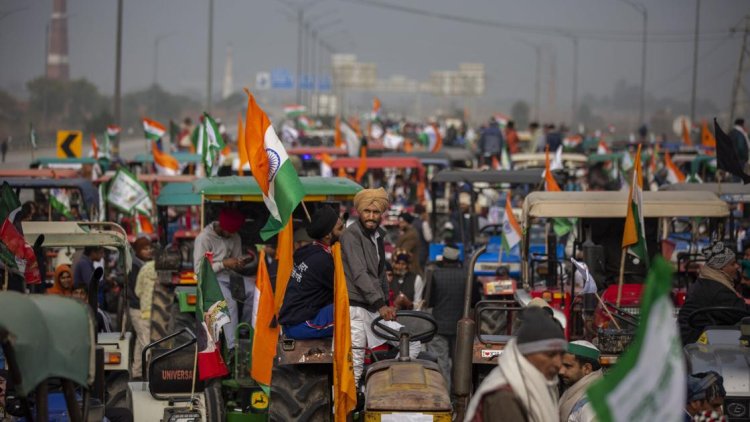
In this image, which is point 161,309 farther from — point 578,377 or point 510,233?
point 578,377

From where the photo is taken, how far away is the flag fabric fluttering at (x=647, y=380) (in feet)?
15.7

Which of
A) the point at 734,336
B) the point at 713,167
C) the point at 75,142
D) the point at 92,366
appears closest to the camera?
the point at 92,366

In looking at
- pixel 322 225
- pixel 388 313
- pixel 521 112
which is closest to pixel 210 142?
pixel 322 225

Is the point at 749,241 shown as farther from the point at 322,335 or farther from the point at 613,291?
the point at 322,335

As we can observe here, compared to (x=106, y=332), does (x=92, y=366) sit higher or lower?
higher

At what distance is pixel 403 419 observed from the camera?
24.6ft

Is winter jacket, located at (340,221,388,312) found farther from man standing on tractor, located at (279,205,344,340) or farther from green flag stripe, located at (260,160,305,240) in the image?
green flag stripe, located at (260,160,305,240)

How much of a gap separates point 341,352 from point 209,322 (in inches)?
69.8

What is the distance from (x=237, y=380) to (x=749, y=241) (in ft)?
28.1

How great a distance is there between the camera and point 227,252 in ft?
42.9

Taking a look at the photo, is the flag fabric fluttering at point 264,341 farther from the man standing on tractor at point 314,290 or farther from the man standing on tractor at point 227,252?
the man standing on tractor at point 227,252

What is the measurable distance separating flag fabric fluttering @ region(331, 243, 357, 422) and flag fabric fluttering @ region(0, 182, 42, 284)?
133 inches

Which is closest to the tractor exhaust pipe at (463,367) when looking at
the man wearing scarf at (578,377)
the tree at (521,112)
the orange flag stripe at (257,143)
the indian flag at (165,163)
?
the man wearing scarf at (578,377)

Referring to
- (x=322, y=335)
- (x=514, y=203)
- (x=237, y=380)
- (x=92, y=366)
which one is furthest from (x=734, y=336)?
(x=514, y=203)
